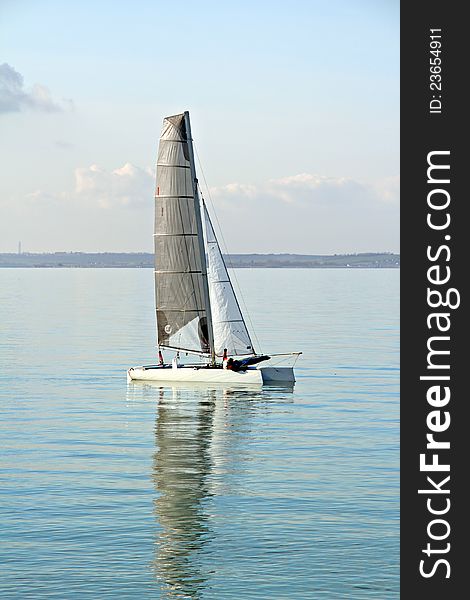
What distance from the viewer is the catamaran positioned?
70562mm

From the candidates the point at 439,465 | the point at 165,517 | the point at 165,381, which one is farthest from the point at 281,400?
the point at 439,465

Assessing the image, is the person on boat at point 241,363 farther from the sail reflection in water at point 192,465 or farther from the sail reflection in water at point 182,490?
the sail reflection in water at point 182,490

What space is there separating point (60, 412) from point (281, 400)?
12123 mm

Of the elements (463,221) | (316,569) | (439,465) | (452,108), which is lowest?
(316,569)

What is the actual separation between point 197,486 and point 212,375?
2678 cm

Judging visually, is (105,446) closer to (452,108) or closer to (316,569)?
(316,569)

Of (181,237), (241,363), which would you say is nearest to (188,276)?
(181,237)

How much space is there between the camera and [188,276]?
7156 centimetres

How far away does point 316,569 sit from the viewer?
A: 3216 centimetres

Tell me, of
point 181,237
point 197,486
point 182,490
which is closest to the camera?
point 182,490

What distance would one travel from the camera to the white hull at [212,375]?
68375mm

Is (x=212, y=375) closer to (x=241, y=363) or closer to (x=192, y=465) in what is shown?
(x=241, y=363)

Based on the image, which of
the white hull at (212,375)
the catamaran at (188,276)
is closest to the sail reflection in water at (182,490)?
the white hull at (212,375)

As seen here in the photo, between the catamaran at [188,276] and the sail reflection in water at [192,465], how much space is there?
1685 millimetres
